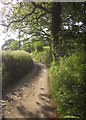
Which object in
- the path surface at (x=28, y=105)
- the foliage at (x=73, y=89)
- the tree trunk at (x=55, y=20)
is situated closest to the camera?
the foliage at (x=73, y=89)

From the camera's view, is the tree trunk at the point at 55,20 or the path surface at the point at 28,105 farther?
the tree trunk at the point at 55,20

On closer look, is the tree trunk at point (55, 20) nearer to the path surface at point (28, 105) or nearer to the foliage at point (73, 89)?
the path surface at point (28, 105)

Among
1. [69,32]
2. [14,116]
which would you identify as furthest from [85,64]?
[69,32]

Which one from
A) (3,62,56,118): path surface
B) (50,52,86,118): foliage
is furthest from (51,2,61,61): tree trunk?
(50,52,86,118): foliage

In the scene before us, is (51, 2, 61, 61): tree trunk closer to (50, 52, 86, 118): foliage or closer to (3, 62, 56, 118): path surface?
(3, 62, 56, 118): path surface

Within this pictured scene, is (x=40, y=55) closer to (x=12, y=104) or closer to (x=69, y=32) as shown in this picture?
(x=69, y=32)

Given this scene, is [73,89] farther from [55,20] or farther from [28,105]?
[55,20]

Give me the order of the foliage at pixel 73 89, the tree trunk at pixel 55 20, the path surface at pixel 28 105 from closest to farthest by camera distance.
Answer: the foliage at pixel 73 89, the path surface at pixel 28 105, the tree trunk at pixel 55 20

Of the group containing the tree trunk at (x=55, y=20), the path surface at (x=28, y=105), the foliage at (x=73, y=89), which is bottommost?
the path surface at (x=28, y=105)

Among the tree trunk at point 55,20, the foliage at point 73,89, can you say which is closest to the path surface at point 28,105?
the foliage at point 73,89

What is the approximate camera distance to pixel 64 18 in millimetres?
22203

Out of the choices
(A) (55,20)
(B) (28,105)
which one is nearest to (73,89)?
(B) (28,105)

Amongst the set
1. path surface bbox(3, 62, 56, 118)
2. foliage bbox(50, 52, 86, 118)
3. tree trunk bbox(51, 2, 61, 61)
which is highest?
tree trunk bbox(51, 2, 61, 61)

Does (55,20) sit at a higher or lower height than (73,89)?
higher
